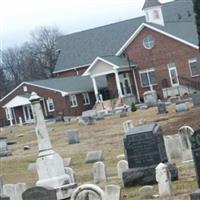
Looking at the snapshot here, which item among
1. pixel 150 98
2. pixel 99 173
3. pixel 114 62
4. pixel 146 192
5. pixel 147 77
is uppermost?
pixel 114 62

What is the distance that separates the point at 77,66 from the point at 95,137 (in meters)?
36.8

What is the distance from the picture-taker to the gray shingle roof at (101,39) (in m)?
71.9

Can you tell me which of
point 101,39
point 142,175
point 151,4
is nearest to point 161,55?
point 151,4

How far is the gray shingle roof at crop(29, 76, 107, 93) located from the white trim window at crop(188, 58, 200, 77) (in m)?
10.7

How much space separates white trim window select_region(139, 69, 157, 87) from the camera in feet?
206

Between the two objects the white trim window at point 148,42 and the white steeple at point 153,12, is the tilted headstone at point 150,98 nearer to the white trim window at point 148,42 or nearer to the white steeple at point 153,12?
the white trim window at point 148,42

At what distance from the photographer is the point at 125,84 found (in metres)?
64.2

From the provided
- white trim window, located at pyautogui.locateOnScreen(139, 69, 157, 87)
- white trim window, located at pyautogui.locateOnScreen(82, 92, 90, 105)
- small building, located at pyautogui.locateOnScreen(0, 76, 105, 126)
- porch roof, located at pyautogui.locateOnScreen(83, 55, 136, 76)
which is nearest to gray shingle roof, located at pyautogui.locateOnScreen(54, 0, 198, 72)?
small building, located at pyautogui.locateOnScreen(0, 76, 105, 126)

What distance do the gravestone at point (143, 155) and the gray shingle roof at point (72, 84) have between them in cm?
4836

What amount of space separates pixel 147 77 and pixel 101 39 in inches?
472

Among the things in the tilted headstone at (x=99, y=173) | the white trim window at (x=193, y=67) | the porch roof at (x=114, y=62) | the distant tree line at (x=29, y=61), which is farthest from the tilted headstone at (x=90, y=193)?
the distant tree line at (x=29, y=61)

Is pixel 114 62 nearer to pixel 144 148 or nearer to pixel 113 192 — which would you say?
pixel 144 148

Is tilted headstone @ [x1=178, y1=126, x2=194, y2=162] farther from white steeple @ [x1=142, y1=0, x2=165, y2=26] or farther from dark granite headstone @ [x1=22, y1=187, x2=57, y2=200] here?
white steeple @ [x1=142, y1=0, x2=165, y2=26]

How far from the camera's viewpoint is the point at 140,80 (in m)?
64.0
